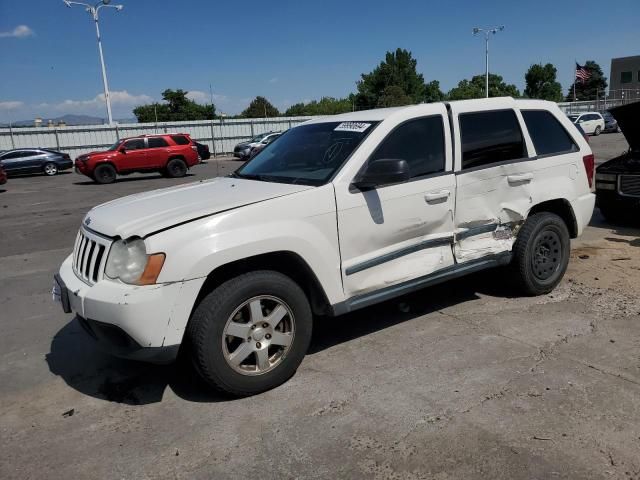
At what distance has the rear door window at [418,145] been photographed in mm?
3904

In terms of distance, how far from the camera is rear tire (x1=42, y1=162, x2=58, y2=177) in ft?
84.2

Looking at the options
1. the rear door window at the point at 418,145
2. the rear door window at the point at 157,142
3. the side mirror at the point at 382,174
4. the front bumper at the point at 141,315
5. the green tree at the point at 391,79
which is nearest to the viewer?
the front bumper at the point at 141,315

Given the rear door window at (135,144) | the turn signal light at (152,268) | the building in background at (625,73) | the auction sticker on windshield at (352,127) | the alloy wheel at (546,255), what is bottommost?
the alloy wheel at (546,255)

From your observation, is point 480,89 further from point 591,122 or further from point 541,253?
point 541,253

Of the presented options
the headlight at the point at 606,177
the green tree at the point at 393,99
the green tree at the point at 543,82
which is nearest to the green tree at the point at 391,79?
the green tree at the point at 393,99

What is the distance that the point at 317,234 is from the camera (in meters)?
3.43

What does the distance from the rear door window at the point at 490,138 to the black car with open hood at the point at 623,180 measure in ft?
11.5

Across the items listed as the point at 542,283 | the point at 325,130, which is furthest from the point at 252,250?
the point at 542,283

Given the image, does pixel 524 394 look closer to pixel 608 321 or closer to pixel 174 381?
pixel 608 321

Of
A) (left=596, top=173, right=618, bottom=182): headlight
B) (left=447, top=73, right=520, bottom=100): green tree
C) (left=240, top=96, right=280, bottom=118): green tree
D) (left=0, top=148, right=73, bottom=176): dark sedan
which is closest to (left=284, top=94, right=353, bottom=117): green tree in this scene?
(left=240, top=96, right=280, bottom=118): green tree

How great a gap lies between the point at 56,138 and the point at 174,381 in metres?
33.6

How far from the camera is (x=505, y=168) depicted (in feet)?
14.6

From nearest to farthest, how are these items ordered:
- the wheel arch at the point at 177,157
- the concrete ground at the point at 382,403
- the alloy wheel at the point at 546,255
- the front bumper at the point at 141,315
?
the concrete ground at the point at 382,403 → the front bumper at the point at 141,315 → the alloy wheel at the point at 546,255 → the wheel arch at the point at 177,157

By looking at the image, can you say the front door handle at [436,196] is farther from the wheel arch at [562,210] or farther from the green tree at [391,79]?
the green tree at [391,79]
